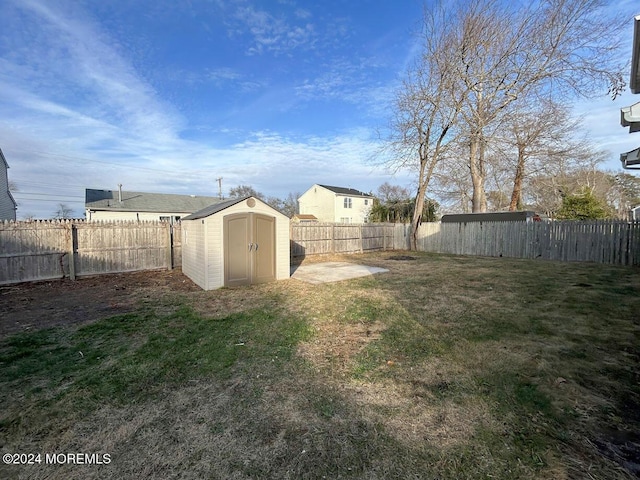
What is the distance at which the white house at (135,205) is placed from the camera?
22.4m

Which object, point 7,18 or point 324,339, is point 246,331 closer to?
point 324,339

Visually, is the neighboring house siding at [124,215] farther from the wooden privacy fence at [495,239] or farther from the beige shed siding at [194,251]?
the wooden privacy fence at [495,239]

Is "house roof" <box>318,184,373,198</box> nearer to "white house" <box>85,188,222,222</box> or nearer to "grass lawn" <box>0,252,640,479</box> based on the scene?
"white house" <box>85,188,222,222</box>

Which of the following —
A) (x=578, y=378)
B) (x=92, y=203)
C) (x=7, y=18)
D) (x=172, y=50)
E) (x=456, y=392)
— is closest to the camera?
(x=456, y=392)

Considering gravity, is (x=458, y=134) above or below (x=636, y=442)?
above

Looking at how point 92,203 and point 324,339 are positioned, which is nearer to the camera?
point 324,339

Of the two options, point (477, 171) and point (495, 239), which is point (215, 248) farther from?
point (477, 171)

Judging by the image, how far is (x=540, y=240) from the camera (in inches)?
464

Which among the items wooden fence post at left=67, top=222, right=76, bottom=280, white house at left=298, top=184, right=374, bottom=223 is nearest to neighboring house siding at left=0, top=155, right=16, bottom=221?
wooden fence post at left=67, top=222, right=76, bottom=280

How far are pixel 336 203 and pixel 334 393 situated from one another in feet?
101

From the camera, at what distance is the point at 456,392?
2650mm

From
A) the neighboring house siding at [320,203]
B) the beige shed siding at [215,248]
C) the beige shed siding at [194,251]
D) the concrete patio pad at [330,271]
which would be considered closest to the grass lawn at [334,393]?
the beige shed siding at [215,248]

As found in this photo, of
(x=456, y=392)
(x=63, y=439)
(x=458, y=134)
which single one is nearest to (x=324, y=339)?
(x=456, y=392)

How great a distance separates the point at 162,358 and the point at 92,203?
2573cm
